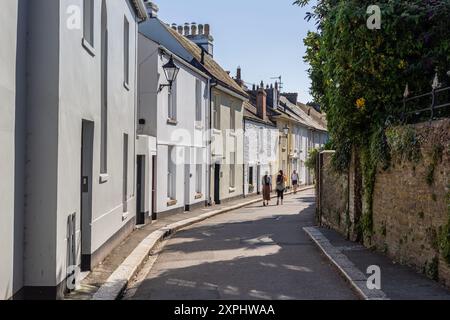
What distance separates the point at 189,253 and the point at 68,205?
533 centimetres

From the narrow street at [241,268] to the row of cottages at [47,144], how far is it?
1.55 meters

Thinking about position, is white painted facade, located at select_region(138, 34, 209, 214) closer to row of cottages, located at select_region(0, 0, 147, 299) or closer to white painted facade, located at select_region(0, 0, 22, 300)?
row of cottages, located at select_region(0, 0, 147, 299)

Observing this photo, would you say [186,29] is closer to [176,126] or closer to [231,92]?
[231,92]

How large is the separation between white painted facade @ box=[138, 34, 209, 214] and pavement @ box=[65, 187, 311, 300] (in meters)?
1.48

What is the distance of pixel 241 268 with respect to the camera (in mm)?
10984

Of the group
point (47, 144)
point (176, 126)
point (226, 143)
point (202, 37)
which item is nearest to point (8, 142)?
point (47, 144)

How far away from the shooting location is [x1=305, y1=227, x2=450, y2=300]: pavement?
26.3ft

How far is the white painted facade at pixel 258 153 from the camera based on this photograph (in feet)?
115

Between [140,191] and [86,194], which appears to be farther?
[140,191]

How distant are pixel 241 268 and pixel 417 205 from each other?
133 inches

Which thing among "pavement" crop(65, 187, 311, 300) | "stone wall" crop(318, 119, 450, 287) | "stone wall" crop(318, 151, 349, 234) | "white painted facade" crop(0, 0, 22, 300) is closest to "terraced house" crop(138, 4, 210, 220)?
"pavement" crop(65, 187, 311, 300)

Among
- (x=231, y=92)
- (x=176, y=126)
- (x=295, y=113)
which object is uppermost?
(x=295, y=113)

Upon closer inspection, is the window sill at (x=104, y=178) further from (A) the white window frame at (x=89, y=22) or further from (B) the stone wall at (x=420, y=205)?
(B) the stone wall at (x=420, y=205)
